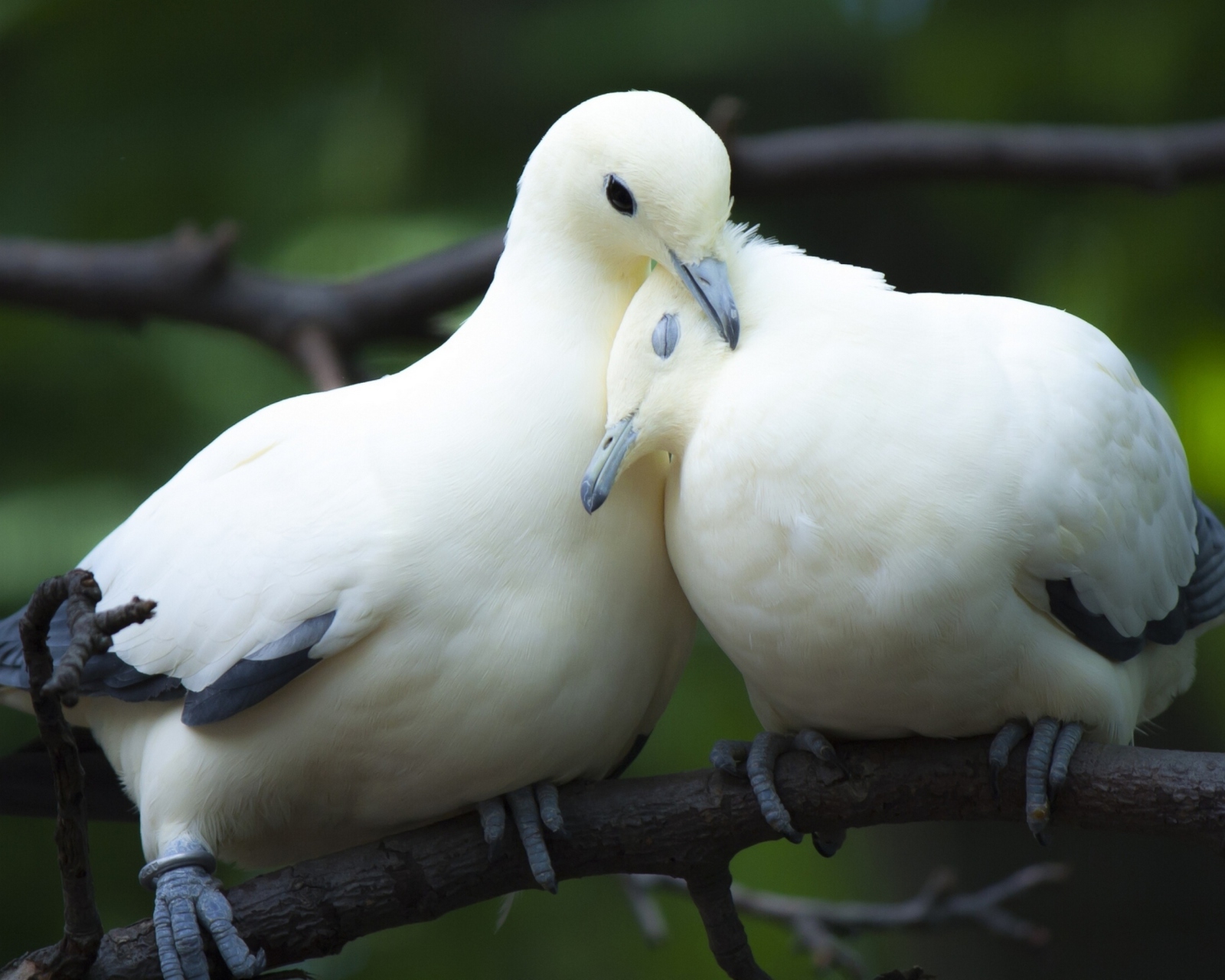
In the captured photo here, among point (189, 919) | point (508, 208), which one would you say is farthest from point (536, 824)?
point (508, 208)

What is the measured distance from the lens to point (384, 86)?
7.93ft

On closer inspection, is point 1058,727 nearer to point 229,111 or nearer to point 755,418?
point 755,418

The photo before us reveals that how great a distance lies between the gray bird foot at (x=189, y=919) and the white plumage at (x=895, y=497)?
409 mm

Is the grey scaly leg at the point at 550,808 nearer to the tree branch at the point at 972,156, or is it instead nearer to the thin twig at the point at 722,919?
the thin twig at the point at 722,919

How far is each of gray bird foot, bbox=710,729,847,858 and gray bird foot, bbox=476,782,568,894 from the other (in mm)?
129

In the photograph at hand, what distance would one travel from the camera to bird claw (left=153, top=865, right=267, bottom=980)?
892 millimetres

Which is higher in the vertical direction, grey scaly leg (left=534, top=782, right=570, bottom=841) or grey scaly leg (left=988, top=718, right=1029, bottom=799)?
grey scaly leg (left=534, top=782, right=570, bottom=841)

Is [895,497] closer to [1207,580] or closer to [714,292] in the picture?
[714,292]

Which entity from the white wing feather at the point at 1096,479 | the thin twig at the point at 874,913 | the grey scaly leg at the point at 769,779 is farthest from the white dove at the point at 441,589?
the thin twig at the point at 874,913

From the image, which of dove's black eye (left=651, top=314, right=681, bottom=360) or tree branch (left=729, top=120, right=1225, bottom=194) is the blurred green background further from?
dove's black eye (left=651, top=314, right=681, bottom=360)

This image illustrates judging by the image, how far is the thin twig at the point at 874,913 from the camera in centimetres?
165

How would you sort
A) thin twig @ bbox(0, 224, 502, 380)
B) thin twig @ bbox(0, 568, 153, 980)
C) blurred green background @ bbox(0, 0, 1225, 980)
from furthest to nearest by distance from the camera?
Result: blurred green background @ bbox(0, 0, 1225, 980) < thin twig @ bbox(0, 224, 502, 380) < thin twig @ bbox(0, 568, 153, 980)

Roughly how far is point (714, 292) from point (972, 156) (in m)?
1.12

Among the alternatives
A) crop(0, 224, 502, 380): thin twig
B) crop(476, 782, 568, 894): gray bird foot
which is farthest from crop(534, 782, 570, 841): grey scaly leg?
crop(0, 224, 502, 380): thin twig
